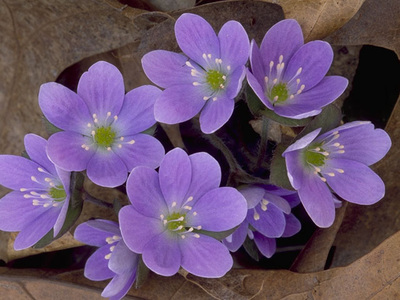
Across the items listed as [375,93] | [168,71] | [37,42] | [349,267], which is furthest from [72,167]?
[375,93]

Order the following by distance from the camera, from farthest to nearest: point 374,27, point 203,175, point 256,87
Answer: point 374,27 → point 203,175 → point 256,87

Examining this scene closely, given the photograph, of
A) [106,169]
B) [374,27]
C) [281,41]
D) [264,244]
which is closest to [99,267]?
[106,169]

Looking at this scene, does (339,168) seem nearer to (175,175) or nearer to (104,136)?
(175,175)

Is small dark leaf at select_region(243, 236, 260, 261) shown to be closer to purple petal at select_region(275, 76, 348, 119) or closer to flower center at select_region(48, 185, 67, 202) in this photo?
purple petal at select_region(275, 76, 348, 119)

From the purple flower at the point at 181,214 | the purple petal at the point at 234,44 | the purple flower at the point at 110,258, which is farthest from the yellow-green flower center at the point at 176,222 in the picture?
the purple petal at the point at 234,44

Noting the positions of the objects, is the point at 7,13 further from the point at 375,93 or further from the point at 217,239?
the point at 375,93

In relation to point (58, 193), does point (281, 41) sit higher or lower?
higher

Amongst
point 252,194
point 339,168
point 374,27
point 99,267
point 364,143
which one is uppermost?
point 374,27

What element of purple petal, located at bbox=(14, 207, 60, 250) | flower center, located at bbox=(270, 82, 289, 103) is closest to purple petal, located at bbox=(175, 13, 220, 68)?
flower center, located at bbox=(270, 82, 289, 103)
